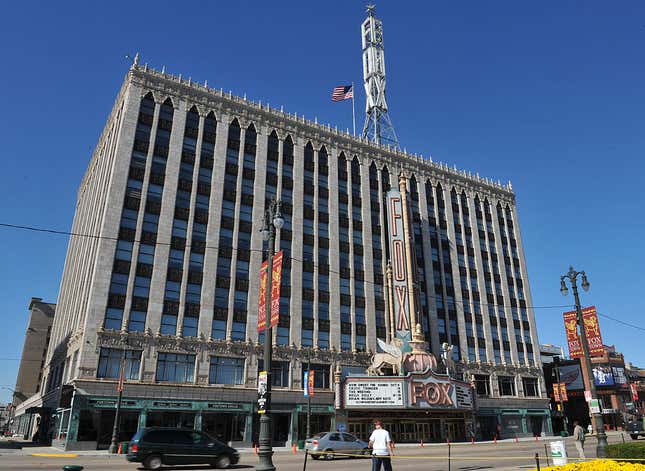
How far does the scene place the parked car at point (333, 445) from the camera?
95.0 feet

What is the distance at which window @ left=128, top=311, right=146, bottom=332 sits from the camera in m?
44.2

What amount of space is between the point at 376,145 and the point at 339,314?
25.5m

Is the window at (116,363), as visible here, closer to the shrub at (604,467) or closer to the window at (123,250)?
the window at (123,250)

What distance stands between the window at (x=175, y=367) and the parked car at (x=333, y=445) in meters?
18.8

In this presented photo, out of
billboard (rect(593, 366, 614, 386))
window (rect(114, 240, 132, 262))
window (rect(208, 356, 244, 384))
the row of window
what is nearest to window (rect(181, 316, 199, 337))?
the row of window

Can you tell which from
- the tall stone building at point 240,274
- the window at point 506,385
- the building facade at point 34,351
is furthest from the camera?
the building facade at point 34,351

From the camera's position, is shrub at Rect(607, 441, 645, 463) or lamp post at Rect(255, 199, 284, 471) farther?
shrub at Rect(607, 441, 645, 463)

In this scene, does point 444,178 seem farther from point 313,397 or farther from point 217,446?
point 217,446

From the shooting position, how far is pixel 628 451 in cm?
1916

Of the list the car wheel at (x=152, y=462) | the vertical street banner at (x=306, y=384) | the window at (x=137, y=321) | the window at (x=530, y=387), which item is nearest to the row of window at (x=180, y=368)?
the window at (x=137, y=321)

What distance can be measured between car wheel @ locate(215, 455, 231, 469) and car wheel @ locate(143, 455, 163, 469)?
245 cm

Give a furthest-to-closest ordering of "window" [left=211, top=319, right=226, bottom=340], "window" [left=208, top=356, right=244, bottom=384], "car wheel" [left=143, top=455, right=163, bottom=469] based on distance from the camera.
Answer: "window" [left=211, top=319, right=226, bottom=340], "window" [left=208, top=356, right=244, bottom=384], "car wheel" [left=143, top=455, right=163, bottom=469]

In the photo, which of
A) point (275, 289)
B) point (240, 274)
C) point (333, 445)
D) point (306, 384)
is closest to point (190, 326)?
point (240, 274)

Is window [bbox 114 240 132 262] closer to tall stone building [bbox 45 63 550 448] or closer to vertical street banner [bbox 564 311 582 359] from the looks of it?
tall stone building [bbox 45 63 550 448]
